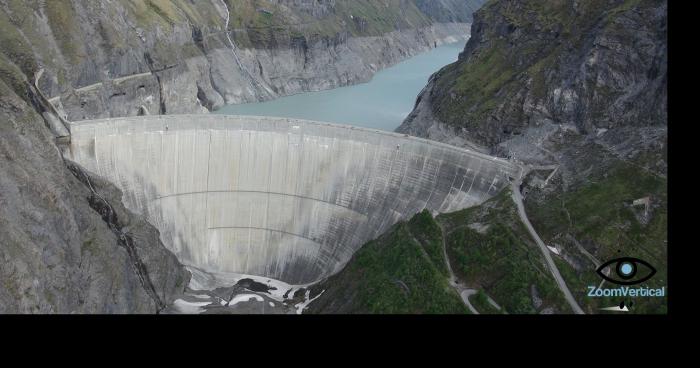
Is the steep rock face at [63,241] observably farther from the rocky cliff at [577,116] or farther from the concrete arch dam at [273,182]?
the rocky cliff at [577,116]

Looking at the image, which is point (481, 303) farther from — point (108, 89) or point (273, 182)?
point (108, 89)

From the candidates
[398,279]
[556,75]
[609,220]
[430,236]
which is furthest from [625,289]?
[556,75]

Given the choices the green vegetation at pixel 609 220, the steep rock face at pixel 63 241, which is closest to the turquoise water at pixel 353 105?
the green vegetation at pixel 609 220

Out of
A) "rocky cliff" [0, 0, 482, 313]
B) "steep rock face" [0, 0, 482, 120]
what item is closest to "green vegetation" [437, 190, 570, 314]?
"rocky cliff" [0, 0, 482, 313]

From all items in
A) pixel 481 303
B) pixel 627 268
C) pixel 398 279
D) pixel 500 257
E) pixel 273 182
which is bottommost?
pixel 481 303

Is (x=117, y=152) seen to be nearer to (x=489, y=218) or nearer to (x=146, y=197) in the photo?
(x=146, y=197)

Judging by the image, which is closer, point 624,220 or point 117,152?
point 624,220

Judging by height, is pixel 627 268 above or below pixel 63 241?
below

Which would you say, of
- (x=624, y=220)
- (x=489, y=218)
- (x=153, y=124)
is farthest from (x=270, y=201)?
(x=624, y=220)
